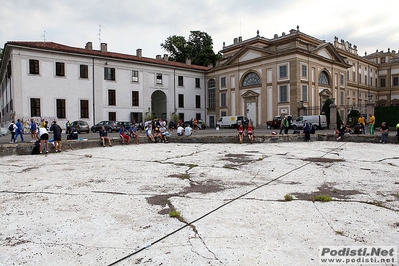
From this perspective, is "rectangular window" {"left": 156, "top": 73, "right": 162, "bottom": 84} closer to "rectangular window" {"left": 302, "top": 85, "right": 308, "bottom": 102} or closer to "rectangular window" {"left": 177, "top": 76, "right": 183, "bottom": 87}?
"rectangular window" {"left": 177, "top": 76, "right": 183, "bottom": 87}

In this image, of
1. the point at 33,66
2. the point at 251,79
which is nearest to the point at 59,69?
the point at 33,66

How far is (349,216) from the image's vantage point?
14.1 ft

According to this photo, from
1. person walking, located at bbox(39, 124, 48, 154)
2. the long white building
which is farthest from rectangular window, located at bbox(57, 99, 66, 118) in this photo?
person walking, located at bbox(39, 124, 48, 154)

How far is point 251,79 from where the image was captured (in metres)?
38.8

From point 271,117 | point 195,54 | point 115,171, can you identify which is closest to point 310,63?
point 271,117

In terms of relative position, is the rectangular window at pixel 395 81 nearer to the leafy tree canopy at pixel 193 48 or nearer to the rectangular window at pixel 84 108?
the leafy tree canopy at pixel 193 48

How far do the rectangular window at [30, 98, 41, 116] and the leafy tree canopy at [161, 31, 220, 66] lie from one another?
26.5 meters

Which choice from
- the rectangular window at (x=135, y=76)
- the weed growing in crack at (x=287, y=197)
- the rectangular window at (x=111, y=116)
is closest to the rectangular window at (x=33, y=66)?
Answer: the rectangular window at (x=111, y=116)

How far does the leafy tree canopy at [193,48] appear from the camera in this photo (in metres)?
51.3

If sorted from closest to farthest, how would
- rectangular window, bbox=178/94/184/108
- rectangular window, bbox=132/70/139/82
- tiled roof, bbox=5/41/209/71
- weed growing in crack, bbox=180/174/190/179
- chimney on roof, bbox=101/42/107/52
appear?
weed growing in crack, bbox=180/174/190/179, tiled roof, bbox=5/41/209/71, chimney on roof, bbox=101/42/107/52, rectangular window, bbox=132/70/139/82, rectangular window, bbox=178/94/184/108

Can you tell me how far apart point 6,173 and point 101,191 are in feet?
13.1

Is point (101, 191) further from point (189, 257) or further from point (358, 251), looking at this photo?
point (358, 251)

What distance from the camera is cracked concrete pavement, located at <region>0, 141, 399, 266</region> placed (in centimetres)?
326

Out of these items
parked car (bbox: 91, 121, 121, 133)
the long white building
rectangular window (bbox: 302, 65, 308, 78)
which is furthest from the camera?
rectangular window (bbox: 302, 65, 308, 78)
